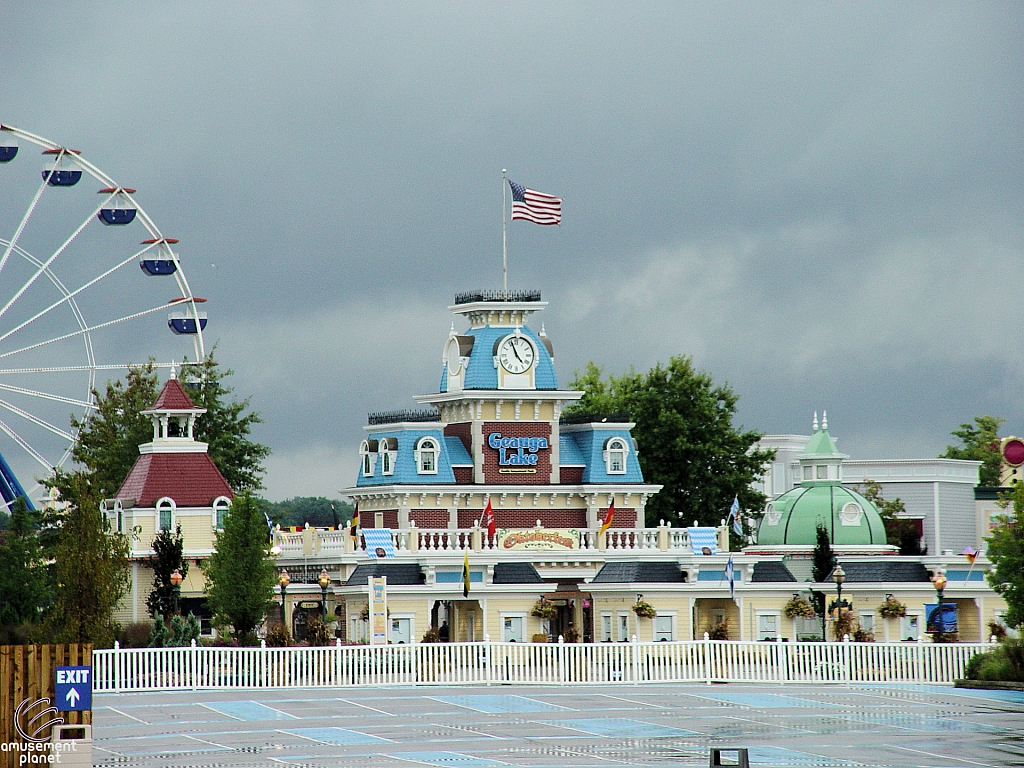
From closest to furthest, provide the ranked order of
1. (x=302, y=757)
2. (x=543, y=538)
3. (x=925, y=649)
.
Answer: (x=302, y=757) < (x=925, y=649) < (x=543, y=538)

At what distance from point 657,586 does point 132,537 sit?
17636 mm

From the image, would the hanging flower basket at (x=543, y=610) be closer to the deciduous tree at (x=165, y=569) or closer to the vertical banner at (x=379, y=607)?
the vertical banner at (x=379, y=607)

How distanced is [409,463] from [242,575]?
12512mm

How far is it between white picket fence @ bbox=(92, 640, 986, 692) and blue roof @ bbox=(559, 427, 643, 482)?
821 inches

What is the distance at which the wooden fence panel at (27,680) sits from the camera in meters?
25.4

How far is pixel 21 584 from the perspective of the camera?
53.9 metres

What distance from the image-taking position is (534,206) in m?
66.2

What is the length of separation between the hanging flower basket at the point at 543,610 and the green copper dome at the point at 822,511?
11.3 metres

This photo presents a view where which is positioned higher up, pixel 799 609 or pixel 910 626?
pixel 799 609

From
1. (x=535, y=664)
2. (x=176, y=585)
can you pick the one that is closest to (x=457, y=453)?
(x=176, y=585)

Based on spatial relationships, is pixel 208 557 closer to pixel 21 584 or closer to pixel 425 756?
pixel 21 584

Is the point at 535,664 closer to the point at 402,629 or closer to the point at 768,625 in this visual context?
the point at 402,629

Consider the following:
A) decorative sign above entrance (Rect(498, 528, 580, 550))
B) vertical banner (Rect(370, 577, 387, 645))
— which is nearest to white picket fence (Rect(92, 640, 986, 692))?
vertical banner (Rect(370, 577, 387, 645))

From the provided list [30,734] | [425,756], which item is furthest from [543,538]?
[30,734]
